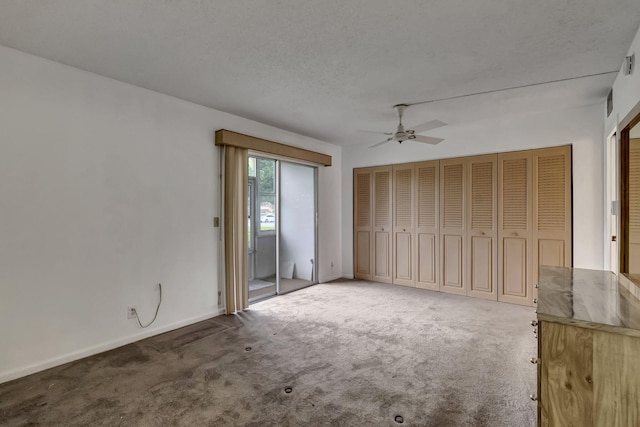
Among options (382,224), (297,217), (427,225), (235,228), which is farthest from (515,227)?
(235,228)

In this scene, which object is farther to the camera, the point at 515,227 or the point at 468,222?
the point at 468,222

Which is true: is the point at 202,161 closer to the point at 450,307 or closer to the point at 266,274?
the point at 266,274

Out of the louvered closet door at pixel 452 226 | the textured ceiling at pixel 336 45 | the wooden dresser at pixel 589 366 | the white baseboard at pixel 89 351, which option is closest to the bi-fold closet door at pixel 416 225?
the louvered closet door at pixel 452 226

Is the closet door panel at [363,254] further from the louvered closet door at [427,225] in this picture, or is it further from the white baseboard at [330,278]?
the louvered closet door at [427,225]

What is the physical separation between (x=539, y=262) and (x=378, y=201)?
2516 millimetres

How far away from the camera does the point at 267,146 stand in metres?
4.46

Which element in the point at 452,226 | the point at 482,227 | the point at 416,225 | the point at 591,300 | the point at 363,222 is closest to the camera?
the point at 591,300

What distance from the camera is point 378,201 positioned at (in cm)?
575

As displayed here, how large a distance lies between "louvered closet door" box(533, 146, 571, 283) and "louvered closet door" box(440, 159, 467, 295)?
0.91m

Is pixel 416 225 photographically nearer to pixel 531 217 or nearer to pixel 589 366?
pixel 531 217

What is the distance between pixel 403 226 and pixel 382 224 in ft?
1.30

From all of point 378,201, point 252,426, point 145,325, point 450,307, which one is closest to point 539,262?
point 450,307

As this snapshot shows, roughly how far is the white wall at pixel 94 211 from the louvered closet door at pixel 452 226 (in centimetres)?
334

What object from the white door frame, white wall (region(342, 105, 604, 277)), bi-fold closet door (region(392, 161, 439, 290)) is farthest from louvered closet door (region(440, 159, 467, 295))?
the white door frame
